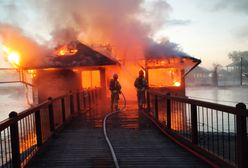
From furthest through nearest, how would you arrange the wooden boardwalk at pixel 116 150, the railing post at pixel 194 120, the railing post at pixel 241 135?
the railing post at pixel 194 120
the wooden boardwalk at pixel 116 150
the railing post at pixel 241 135

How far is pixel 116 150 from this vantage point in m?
7.27

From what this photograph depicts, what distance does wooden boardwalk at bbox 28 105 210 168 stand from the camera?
6.24m

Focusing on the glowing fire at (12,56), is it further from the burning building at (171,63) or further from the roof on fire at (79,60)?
the burning building at (171,63)

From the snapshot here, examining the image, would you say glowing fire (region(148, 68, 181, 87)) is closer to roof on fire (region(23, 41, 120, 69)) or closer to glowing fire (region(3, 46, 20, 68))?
roof on fire (region(23, 41, 120, 69))

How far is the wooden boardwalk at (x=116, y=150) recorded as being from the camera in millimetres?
6238

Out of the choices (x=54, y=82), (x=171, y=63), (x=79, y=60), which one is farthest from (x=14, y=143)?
(x=171, y=63)

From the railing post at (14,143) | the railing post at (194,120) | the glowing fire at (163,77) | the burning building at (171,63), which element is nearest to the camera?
the railing post at (14,143)

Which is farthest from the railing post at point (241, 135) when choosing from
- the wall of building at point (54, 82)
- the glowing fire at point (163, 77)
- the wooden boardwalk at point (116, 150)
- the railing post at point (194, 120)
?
the glowing fire at point (163, 77)

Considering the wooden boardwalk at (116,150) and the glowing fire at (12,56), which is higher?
the glowing fire at (12,56)

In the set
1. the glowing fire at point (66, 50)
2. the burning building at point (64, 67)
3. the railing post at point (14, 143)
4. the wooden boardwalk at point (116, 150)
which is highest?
the glowing fire at point (66, 50)

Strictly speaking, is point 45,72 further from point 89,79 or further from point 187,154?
point 187,154

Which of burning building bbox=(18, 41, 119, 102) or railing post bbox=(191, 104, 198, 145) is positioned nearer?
railing post bbox=(191, 104, 198, 145)

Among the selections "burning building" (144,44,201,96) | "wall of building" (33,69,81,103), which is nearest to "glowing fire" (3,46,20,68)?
"wall of building" (33,69,81,103)

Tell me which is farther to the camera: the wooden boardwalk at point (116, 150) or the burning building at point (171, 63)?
the burning building at point (171, 63)
